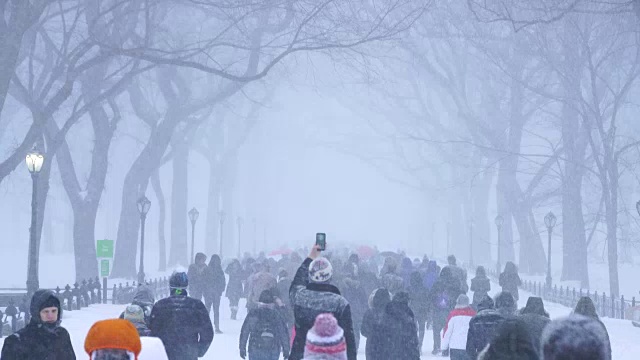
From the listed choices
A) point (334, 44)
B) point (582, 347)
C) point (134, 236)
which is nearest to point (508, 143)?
point (134, 236)

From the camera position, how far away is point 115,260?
37875mm

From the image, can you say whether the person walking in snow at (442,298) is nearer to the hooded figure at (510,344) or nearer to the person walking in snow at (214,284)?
the person walking in snow at (214,284)

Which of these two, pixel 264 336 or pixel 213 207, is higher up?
pixel 213 207

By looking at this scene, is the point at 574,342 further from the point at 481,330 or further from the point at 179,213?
the point at 179,213

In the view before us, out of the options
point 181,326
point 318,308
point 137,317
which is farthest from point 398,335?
point 318,308

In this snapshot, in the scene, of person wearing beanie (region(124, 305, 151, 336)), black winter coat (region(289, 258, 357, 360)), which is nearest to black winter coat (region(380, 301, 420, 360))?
person wearing beanie (region(124, 305, 151, 336))

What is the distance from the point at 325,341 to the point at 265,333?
5.24m

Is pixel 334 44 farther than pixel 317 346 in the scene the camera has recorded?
Yes

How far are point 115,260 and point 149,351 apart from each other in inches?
1257

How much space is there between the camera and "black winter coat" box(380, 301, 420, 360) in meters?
12.0

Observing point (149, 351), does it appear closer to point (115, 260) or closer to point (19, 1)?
point (19, 1)

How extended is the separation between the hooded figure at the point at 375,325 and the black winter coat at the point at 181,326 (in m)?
2.97

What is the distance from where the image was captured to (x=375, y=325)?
1228cm

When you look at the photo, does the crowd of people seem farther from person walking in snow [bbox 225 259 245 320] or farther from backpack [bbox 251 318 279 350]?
person walking in snow [bbox 225 259 245 320]
